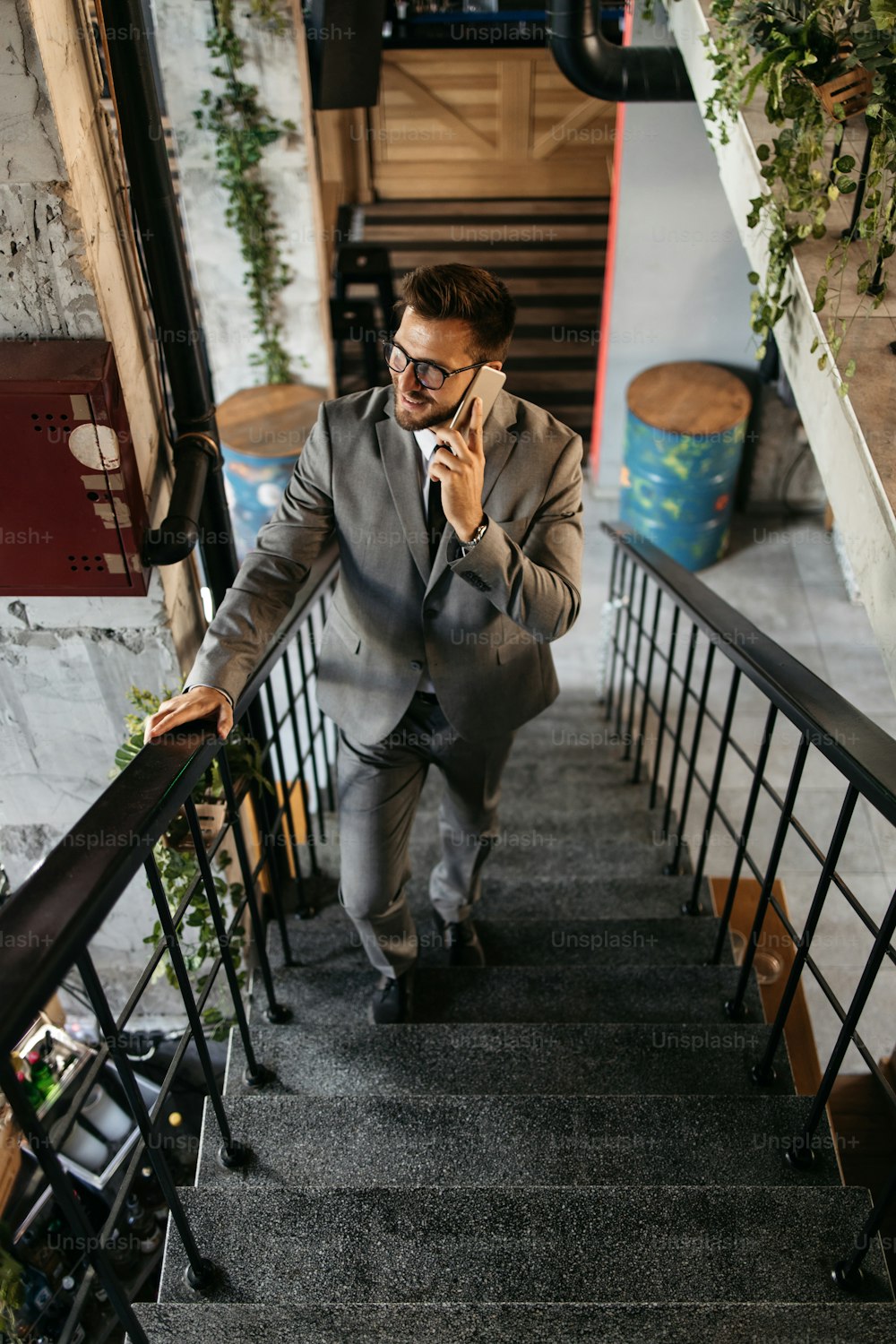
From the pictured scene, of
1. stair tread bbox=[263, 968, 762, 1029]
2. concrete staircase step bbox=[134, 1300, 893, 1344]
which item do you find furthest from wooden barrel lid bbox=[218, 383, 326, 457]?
concrete staircase step bbox=[134, 1300, 893, 1344]

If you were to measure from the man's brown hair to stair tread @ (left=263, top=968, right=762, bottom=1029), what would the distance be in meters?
1.52

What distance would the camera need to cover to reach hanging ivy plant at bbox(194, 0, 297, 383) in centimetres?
545

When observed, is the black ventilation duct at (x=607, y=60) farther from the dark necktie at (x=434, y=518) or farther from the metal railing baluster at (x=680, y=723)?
the dark necktie at (x=434, y=518)

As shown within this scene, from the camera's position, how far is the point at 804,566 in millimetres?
6484

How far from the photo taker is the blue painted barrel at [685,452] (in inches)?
231

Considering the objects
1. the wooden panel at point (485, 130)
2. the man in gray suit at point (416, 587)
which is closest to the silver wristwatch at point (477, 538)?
the man in gray suit at point (416, 587)

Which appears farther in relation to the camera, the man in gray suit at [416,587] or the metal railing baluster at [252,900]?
the metal railing baluster at [252,900]

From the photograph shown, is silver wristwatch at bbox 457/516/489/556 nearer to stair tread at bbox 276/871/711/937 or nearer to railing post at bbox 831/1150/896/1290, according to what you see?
railing post at bbox 831/1150/896/1290

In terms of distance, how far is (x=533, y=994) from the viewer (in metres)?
2.53

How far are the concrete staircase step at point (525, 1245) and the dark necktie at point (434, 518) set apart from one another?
117 centimetres

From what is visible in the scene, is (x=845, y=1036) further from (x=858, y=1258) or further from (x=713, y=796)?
(x=713, y=796)

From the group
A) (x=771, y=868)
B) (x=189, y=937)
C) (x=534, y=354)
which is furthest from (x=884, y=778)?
(x=534, y=354)

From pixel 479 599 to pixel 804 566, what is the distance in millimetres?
4993

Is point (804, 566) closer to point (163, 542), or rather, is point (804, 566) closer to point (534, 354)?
point (534, 354)
